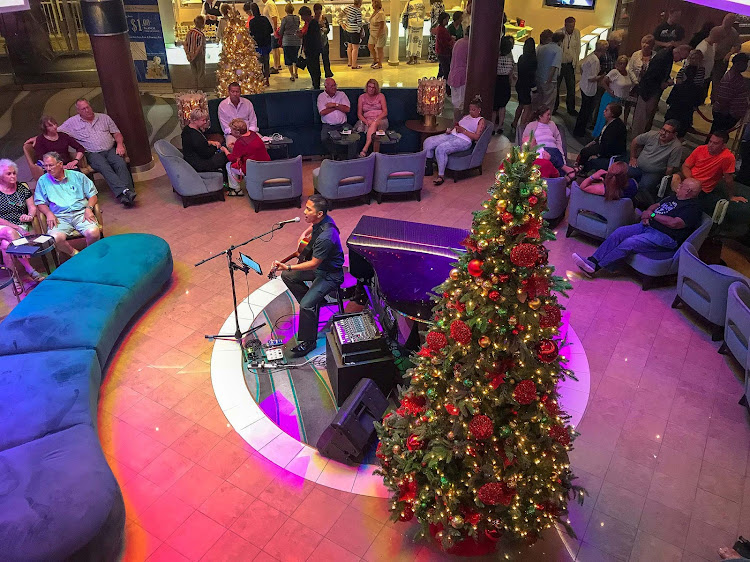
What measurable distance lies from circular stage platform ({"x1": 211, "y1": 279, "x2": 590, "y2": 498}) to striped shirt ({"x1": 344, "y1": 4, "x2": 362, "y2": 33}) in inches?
390

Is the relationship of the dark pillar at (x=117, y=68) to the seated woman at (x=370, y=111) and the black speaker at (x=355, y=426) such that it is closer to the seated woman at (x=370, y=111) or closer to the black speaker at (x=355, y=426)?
the seated woman at (x=370, y=111)

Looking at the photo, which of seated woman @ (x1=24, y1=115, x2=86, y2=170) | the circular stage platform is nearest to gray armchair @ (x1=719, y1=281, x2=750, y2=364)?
the circular stage platform

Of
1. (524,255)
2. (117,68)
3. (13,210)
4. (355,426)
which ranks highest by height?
(524,255)

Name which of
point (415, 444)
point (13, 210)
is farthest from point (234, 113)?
point (415, 444)

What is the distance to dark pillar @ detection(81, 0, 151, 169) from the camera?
773 cm

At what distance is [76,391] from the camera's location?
433 cm

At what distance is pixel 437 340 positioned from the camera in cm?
339

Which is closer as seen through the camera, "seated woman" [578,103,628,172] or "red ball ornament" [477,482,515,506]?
"red ball ornament" [477,482,515,506]

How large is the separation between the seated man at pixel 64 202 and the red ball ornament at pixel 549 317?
5.30 m

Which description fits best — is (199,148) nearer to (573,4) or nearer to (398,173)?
(398,173)

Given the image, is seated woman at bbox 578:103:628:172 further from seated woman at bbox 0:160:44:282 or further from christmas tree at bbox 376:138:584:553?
seated woman at bbox 0:160:44:282

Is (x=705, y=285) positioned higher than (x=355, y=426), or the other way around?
(x=705, y=285)

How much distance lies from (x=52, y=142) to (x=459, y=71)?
667cm

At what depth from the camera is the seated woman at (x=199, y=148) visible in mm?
7930
